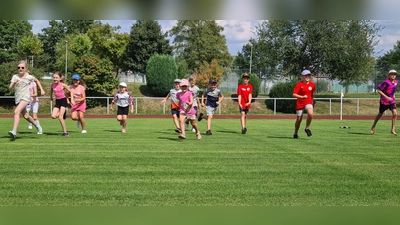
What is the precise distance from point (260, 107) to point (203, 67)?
18.0 metres

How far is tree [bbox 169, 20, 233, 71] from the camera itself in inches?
2505

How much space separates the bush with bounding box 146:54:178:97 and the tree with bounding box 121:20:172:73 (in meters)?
17.2

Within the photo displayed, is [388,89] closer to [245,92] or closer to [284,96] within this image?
[245,92]

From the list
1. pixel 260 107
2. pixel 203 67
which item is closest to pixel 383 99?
pixel 260 107

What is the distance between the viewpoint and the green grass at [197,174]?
551 cm

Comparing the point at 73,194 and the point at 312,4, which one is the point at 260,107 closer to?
the point at 73,194

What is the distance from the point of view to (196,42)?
6394 centimetres

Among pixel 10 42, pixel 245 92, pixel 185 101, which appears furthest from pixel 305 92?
pixel 10 42

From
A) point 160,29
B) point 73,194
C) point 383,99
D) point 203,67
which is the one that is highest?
point 160,29

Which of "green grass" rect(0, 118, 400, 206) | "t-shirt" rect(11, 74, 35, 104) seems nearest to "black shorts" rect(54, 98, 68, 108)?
"t-shirt" rect(11, 74, 35, 104)

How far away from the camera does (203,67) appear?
189 ft

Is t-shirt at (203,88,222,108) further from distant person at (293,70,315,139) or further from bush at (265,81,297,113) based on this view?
bush at (265,81,297,113)

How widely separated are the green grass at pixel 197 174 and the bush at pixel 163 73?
32602mm

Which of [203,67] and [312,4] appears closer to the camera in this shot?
[312,4]
